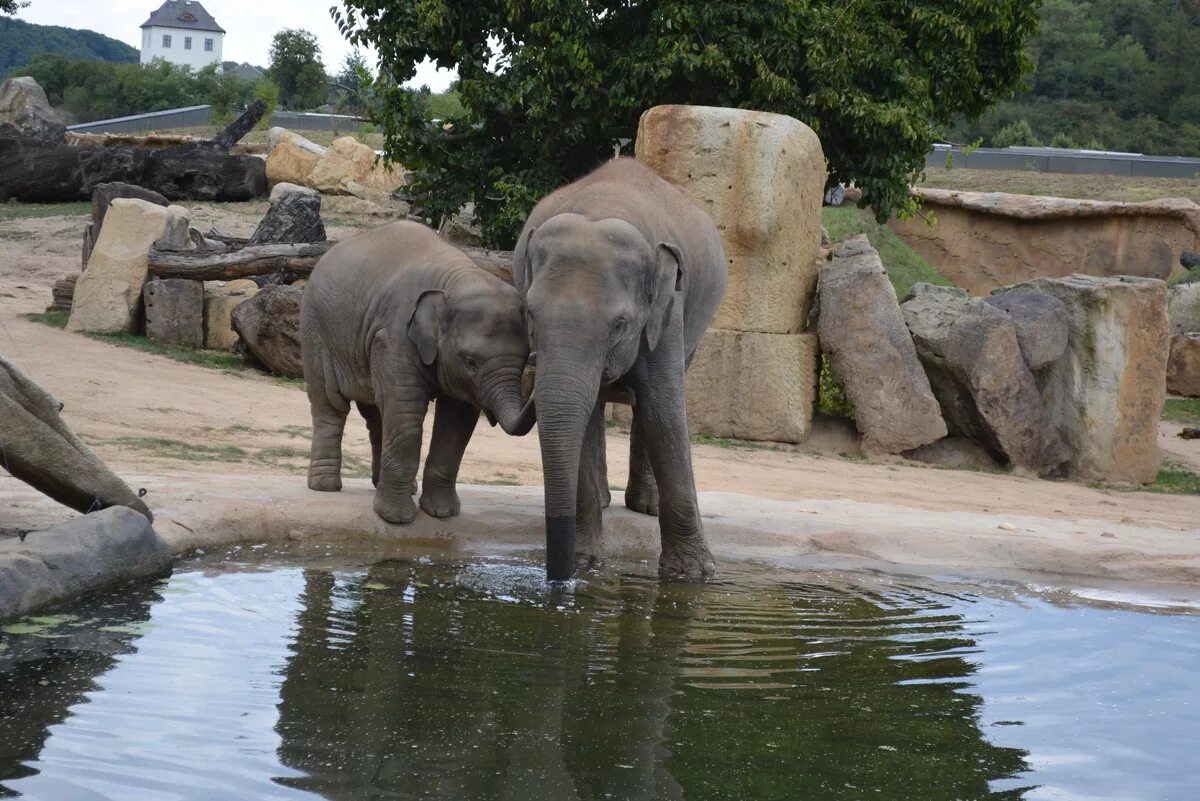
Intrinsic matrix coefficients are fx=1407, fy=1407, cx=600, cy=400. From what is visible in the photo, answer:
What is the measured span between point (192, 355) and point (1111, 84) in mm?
46364

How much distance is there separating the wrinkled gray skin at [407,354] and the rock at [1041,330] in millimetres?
6456

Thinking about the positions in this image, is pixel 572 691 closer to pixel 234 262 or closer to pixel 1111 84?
pixel 234 262

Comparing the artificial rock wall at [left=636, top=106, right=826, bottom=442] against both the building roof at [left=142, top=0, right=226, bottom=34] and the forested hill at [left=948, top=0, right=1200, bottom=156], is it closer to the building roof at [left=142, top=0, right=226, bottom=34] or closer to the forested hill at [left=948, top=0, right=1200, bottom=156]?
the forested hill at [left=948, top=0, right=1200, bottom=156]

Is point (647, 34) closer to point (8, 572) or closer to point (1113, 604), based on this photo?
point (1113, 604)

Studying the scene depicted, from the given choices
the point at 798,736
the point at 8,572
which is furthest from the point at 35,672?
→ the point at 798,736

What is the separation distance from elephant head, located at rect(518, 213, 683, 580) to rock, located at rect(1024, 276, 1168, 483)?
7.33m

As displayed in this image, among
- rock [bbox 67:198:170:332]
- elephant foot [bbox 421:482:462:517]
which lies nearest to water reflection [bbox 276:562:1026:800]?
elephant foot [bbox 421:482:462:517]

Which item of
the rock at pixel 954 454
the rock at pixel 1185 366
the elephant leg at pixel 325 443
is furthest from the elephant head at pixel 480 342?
the rock at pixel 1185 366

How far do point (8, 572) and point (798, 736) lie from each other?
2.72 metres

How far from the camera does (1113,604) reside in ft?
20.9

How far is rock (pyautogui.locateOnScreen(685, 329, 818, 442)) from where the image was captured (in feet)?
40.5

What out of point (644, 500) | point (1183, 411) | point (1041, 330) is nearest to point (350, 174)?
point (1183, 411)

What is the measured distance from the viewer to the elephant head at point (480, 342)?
6.24m

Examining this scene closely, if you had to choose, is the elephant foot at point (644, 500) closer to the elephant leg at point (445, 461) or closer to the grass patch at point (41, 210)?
the elephant leg at point (445, 461)
